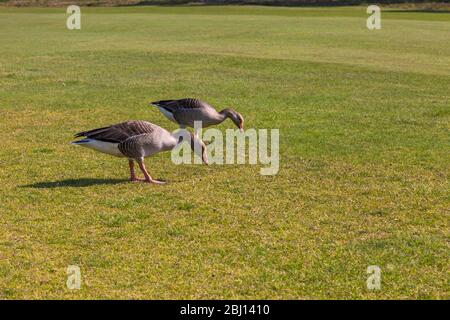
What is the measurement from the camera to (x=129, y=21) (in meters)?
60.8

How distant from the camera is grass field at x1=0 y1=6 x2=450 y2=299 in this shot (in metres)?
7.48

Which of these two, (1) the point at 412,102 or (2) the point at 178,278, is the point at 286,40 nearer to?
(1) the point at 412,102

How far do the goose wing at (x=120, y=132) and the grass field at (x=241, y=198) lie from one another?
934 mm

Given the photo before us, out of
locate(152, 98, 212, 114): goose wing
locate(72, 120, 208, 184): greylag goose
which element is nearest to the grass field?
locate(72, 120, 208, 184): greylag goose

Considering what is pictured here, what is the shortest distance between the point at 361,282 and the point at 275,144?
24.4 feet

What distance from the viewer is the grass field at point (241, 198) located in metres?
7.48

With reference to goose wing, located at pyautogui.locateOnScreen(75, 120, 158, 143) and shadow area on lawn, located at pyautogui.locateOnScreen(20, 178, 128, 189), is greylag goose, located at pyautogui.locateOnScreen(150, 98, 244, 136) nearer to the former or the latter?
shadow area on lawn, located at pyautogui.locateOnScreen(20, 178, 128, 189)

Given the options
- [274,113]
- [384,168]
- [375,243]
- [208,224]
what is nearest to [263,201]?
[208,224]

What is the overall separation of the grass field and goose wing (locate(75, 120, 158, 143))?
0.93m

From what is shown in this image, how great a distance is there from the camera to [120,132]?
424 inches

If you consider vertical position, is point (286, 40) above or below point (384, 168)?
above

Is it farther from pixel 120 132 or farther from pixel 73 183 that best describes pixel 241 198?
pixel 73 183

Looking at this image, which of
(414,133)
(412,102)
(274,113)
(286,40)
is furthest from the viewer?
(286,40)

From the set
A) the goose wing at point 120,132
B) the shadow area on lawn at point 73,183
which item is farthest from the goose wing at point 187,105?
the goose wing at point 120,132
